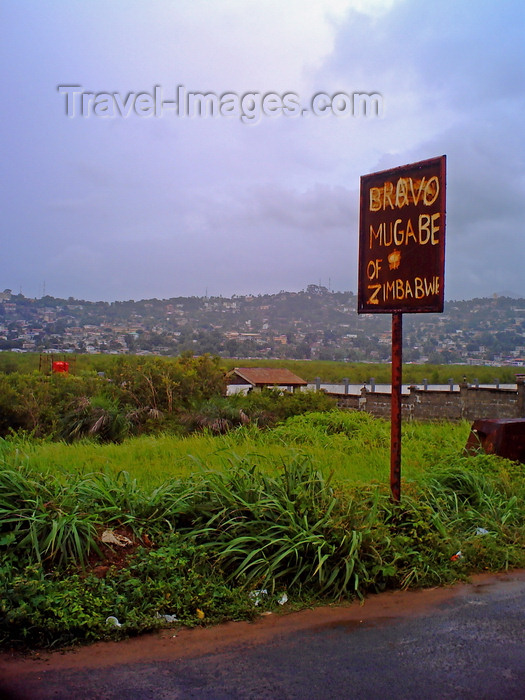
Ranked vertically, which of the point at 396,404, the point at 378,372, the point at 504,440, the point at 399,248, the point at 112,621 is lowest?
the point at 378,372

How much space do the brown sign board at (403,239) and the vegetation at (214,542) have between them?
1.73 metres

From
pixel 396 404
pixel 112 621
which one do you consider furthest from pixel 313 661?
pixel 396 404

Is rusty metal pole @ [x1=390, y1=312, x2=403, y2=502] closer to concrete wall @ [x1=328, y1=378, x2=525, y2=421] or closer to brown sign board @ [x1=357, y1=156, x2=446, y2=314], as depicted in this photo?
brown sign board @ [x1=357, y1=156, x2=446, y2=314]

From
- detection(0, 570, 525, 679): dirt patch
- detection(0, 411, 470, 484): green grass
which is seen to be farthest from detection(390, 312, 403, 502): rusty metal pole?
detection(0, 570, 525, 679): dirt patch

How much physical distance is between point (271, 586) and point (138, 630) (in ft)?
3.66

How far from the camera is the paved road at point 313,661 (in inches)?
140

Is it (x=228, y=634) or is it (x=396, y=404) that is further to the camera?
(x=396, y=404)

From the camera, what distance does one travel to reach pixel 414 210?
5.94 metres

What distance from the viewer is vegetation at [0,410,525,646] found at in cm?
439

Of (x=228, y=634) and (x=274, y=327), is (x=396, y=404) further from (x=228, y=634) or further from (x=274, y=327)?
(x=274, y=327)

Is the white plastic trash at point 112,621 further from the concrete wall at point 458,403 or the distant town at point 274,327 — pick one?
the distant town at point 274,327

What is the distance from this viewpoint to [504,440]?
866 cm

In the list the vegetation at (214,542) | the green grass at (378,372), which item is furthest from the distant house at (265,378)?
the green grass at (378,372)

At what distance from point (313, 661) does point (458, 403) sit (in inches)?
689
